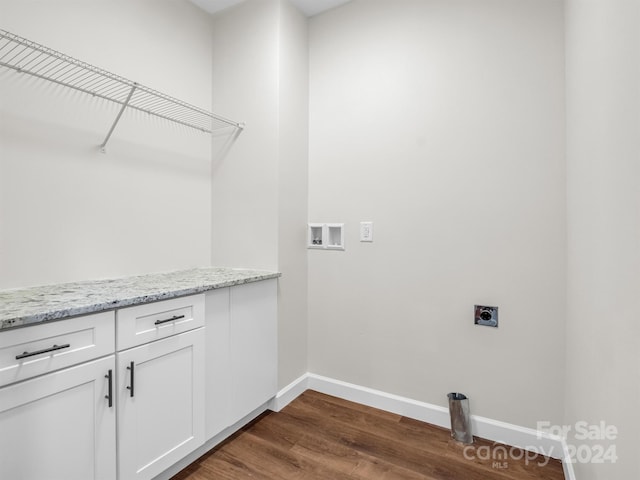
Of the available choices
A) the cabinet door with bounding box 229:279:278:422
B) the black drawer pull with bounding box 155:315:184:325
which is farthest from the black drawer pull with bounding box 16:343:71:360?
the cabinet door with bounding box 229:279:278:422

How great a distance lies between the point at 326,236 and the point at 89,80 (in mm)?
1542

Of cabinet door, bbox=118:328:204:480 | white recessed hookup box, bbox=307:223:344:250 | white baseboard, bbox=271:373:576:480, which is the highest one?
white recessed hookup box, bbox=307:223:344:250

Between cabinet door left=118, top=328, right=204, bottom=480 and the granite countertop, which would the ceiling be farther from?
cabinet door left=118, top=328, right=204, bottom=480

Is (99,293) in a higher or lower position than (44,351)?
higher

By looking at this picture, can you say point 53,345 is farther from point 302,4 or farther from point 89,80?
point 302,4

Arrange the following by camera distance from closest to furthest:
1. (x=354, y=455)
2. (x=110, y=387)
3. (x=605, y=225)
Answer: (x=605, y=225) → (x=110, y=387) → (x=354, y=455)

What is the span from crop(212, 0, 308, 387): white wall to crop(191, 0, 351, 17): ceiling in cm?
4

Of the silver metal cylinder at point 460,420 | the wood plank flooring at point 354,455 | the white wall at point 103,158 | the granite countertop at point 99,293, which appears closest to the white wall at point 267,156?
the white wall at point 103,158

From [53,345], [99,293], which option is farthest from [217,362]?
[53,345]

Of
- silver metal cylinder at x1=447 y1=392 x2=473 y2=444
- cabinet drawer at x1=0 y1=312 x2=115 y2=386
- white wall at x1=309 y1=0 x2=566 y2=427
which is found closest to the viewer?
cabinet drawer at x1=0 y1=312 x2=115 y2=386

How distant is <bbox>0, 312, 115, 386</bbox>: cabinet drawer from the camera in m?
0.96

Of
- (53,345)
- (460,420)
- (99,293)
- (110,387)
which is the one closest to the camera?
(53,345)

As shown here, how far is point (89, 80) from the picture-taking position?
1.67 meters

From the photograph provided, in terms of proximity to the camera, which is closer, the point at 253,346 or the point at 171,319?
the point at 171,319
